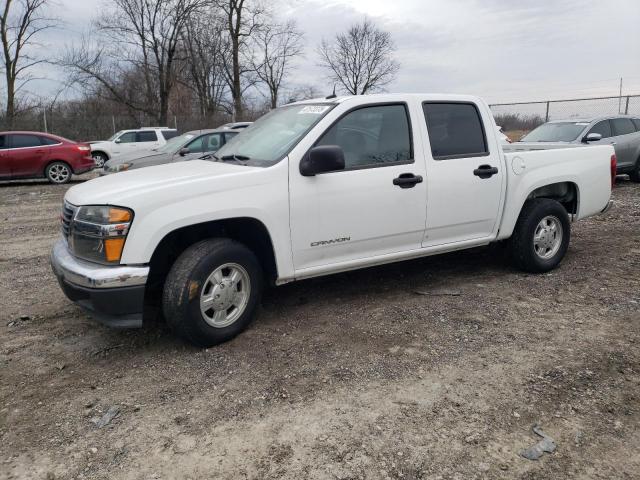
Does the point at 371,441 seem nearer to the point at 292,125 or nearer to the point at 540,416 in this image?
the point at 540,416

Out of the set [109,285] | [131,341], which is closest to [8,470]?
[109,285]

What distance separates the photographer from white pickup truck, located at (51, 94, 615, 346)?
3486 millimetres

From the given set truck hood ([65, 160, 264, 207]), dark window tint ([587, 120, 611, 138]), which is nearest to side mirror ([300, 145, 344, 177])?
truck hood ([65, 160, 264, 207])

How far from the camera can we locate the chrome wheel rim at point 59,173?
1427 cm

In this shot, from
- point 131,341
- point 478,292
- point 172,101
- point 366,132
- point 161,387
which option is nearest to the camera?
point 161,387

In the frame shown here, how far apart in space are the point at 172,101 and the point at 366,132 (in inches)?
1632

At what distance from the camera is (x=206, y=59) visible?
127ft

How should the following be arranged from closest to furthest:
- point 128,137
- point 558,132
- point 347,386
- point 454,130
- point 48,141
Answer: point 347,386
point 454,130
point 558,132
point 48,141
point 128,137

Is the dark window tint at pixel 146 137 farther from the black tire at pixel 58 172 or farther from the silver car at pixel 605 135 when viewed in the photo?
the silver car at pixel 605 135

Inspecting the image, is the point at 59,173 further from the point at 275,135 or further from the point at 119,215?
the point at 119,215

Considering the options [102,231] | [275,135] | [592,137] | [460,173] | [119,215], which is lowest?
[102,231]

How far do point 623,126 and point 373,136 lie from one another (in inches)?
413

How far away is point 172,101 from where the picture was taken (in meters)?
42.5

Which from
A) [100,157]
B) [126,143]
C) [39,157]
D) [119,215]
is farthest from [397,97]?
[100,157]
